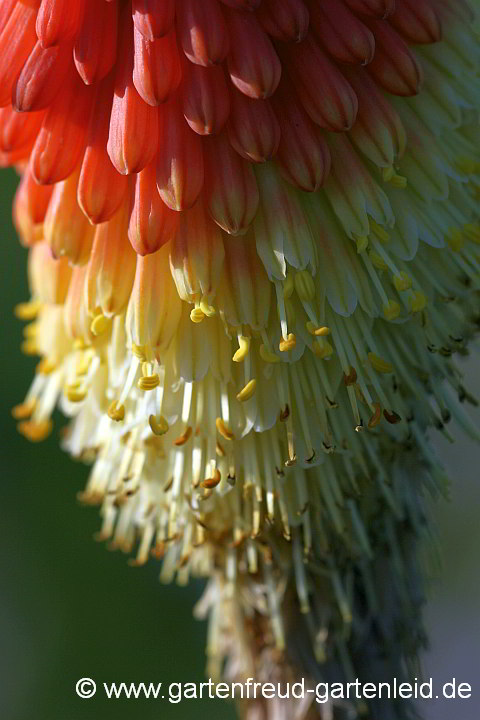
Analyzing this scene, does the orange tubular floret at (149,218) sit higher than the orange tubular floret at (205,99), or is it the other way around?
the orange tubular floret at (205,99)

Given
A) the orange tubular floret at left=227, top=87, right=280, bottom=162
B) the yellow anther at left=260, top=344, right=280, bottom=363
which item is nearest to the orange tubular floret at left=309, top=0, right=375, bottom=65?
the orange tubular floret at left=227, top=87, right=280, bottom=162

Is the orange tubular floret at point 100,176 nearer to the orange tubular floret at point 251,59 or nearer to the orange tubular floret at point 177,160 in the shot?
the orange tubular floret at point 177,160

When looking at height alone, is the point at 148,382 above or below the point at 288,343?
below

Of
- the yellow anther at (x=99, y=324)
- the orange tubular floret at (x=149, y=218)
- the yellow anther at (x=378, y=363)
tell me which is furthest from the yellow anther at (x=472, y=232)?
the yellow anther at (x=99, y=324)

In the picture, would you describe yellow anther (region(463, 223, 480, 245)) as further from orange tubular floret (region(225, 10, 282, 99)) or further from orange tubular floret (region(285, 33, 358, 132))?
orange tubular floret (region(225, 10, 282, 99))

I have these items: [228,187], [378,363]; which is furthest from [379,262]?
[228,187]

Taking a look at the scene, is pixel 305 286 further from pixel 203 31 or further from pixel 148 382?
pixel 203 31

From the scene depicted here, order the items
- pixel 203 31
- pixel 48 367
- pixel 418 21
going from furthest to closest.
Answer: pixel 48 367 → pixel 418 21 → pixel 203 31

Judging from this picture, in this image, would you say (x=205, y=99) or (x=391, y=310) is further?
(x=391, y=310)
